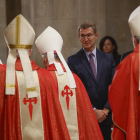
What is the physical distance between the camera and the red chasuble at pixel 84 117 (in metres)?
2.91

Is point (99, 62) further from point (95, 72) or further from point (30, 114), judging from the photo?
point (30, 114)

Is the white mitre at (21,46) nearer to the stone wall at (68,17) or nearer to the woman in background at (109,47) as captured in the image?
the woman in background at (109,47)

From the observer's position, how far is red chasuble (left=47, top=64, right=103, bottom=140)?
2906 mm

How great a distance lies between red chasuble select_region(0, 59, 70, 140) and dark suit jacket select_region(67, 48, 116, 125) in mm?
1066

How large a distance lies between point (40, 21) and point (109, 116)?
322 cm

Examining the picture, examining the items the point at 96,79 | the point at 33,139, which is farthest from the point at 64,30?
the point at 33,139

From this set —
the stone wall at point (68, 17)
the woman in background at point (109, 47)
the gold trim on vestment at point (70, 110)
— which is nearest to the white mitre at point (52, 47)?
the gold trim on vestment at point (70, 110)

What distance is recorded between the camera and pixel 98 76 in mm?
3781

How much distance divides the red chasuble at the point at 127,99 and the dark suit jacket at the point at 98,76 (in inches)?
40.6

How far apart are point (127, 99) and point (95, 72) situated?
1.26 meters

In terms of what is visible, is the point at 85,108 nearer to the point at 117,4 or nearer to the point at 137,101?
the point at 137,101

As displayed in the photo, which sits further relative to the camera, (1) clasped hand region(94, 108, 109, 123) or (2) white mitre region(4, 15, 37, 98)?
Result: (1) clasped hand region(94, 108, 109, 123)

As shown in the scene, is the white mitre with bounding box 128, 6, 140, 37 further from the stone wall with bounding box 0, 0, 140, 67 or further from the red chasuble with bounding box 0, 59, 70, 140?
the stone wall with bounding box 0, 0, 140, 67

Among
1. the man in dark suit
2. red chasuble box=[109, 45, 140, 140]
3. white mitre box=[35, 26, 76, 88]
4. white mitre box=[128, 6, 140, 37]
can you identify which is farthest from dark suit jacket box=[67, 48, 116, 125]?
white mitre box=[128, 6, 140, 37]
